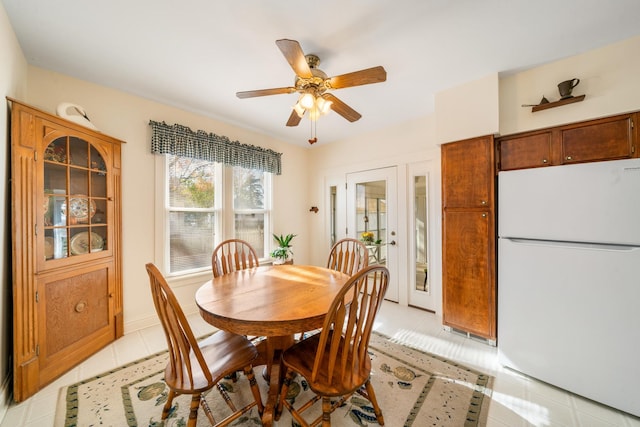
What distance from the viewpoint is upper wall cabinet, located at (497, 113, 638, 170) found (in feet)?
6.06

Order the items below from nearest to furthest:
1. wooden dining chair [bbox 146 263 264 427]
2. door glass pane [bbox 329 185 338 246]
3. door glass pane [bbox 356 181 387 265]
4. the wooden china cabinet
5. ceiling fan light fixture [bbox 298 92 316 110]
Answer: wooden dining chair [bbox 146 263 264 427]
the wooden china cabinet
ceiling fan light fixture [bbox 298 92 316 110]
door glass pane [bbox 356 181 387 265]
door glass pane [bbox 329 185 338 246]

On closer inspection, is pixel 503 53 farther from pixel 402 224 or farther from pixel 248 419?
pixel 248 419

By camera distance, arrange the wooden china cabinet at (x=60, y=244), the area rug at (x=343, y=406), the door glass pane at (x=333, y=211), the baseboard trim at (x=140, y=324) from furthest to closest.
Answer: the door glass pane at (x=333, y=211) → the baseboard trim at (x=140, y=324) → the wooden china cabinet at (x=60, y=244) → the area rug at (x=343, y=406)

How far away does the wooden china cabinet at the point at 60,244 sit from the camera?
1.66 m

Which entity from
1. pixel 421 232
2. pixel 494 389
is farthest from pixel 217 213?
pixel 494 389

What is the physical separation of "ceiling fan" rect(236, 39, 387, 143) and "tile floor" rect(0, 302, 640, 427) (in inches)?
90.0

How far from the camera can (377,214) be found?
3.69 meters

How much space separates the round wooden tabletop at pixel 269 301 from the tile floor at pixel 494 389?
1143 mm

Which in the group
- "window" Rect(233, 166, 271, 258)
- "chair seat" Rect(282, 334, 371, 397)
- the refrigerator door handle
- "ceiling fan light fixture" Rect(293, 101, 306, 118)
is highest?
"ceiling fan light fixture" Rect(293, 101, 306, 118)

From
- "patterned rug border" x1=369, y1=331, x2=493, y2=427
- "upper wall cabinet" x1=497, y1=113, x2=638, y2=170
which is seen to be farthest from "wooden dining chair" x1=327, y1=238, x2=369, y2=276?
"upper wall cabinet" x1=497, y1=113, x2=638, y2=170

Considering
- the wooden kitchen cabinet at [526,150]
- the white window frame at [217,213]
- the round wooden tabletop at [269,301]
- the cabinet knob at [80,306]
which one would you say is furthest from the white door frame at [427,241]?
the cabinet knob at [80,306]

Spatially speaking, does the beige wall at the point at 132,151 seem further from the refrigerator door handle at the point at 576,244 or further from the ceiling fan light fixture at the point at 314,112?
the refrigerator door handle at the point at 576,244

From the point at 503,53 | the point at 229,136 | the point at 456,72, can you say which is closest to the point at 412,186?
the point at 456,72

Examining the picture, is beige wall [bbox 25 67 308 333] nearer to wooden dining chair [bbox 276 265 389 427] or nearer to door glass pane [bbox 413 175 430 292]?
wooden dining chair [bbox 276 265 389 427]
